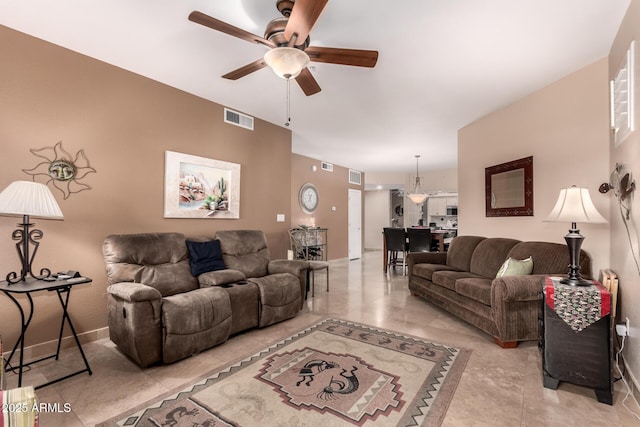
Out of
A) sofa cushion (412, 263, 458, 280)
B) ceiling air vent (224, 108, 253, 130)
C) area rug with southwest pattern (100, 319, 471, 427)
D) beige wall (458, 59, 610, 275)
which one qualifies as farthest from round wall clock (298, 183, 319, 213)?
area rug with southwest pattern (100, 319, 471, 427)

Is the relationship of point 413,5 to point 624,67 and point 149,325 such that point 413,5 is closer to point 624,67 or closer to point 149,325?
point 624,67

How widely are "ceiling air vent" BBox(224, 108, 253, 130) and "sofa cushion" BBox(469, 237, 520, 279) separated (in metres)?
3.53

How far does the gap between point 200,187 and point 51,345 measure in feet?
6.57

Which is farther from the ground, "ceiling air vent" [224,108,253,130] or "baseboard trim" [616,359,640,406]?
"ceiling air vent" [224,108,253,130]

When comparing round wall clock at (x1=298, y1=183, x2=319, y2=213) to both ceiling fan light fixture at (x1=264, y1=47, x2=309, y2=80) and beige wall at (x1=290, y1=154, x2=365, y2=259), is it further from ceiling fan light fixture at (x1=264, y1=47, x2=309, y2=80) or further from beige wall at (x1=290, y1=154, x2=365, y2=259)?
ceiling fan light fixture at (x1=264, y1=47, x2=309, y2=80)

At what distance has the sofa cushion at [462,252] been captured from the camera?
4084 millimetres

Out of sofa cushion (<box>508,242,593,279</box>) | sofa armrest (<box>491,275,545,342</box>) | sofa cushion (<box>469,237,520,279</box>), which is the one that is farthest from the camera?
sofa cushion (<box>469,237,520,279</box>)

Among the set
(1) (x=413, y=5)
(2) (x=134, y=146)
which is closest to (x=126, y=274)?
(2) (x=134, y=146)

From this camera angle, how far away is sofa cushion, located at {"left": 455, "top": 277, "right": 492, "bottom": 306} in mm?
2853

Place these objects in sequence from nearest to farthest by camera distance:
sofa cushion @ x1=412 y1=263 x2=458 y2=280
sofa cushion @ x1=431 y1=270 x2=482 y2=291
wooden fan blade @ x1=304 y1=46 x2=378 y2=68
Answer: wooden fan blade @ x1=304 y1=46 x2=378 y2=68 < sofa cushion @ x1=431 y1=270 x2=482 y2=291 < sofa cushion @ x1=412 y1=263 x2=458 y2=280

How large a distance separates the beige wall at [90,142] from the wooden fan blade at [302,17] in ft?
6.98

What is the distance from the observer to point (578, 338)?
Result: 1.94 metres

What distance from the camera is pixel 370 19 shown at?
2.21 m

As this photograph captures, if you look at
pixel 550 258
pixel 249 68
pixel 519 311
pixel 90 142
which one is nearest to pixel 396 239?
pixel 550 258
